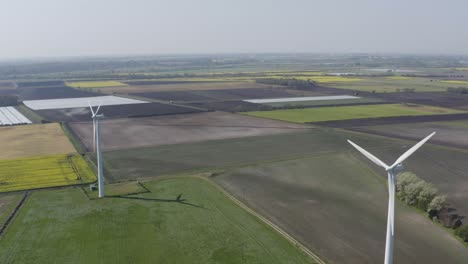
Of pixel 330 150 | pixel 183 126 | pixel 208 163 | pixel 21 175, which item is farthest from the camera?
pixel 183 126

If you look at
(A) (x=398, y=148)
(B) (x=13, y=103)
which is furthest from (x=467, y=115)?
(B) (x=13, y=103)

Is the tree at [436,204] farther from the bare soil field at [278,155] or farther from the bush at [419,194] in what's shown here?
the bare soil field at [278,155]

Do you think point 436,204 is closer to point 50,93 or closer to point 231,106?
point 231,106

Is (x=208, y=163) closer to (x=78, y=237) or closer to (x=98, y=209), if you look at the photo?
(x=98, y=209)

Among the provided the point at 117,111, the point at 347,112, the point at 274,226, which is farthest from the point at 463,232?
the point at 117,111

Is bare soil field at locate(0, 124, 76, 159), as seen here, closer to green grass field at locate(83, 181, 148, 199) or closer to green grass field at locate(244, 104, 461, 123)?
green grass field at locate(83, 181, 148, 199)

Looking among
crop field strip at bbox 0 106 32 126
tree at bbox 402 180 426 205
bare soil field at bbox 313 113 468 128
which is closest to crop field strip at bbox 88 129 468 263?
tree at bbox 402 180 426 205
